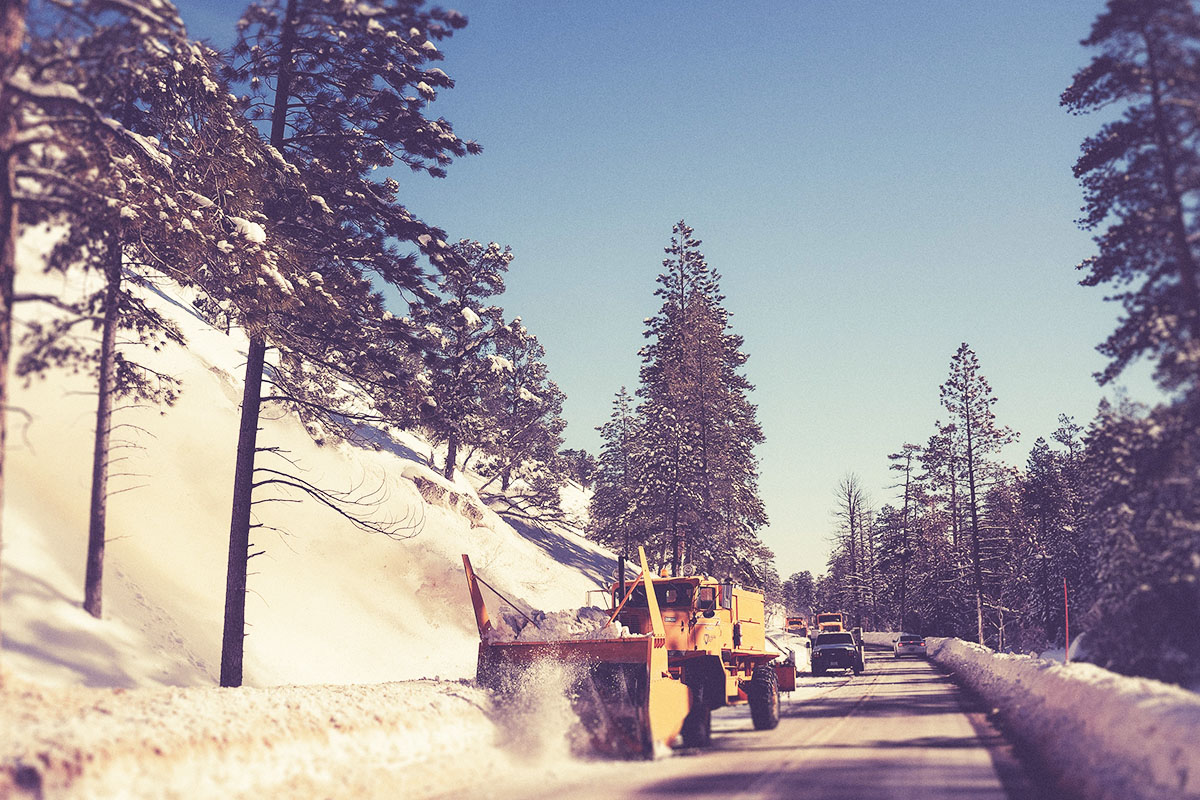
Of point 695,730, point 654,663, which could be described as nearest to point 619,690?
point 654,663

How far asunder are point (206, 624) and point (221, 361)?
56.5 ft

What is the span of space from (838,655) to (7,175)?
3581cm

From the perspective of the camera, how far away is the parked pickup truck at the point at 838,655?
38.2m

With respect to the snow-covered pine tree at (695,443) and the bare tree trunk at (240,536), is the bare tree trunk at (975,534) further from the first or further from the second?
the bare tree trunk at (240,536)

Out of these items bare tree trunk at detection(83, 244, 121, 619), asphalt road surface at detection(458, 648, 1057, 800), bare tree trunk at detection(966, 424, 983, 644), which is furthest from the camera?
bare tree trunk at detection(966, 424, 983, 644)

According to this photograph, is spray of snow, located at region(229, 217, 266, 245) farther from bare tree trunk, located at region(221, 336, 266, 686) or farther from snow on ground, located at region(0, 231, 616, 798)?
snow on ground, located at region(0, 231, 616, 798)

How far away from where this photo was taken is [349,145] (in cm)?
1919

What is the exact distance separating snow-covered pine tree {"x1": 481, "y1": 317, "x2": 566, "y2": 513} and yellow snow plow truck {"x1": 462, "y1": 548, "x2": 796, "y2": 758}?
41.8 m

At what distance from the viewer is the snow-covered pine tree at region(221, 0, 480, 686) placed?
17828 millimetres

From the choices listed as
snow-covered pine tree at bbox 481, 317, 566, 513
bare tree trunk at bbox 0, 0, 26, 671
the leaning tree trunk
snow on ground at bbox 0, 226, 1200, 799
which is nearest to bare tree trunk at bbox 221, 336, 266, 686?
the leaning tree trunk

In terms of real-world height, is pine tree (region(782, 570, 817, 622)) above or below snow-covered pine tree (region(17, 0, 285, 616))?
below

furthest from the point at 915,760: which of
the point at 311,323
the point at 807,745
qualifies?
the point at 311,323

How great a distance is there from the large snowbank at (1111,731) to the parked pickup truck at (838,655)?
2203 centimetres

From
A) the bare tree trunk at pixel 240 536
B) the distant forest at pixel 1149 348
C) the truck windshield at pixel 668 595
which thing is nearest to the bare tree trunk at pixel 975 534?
the distant forest at pixel 1149 348
